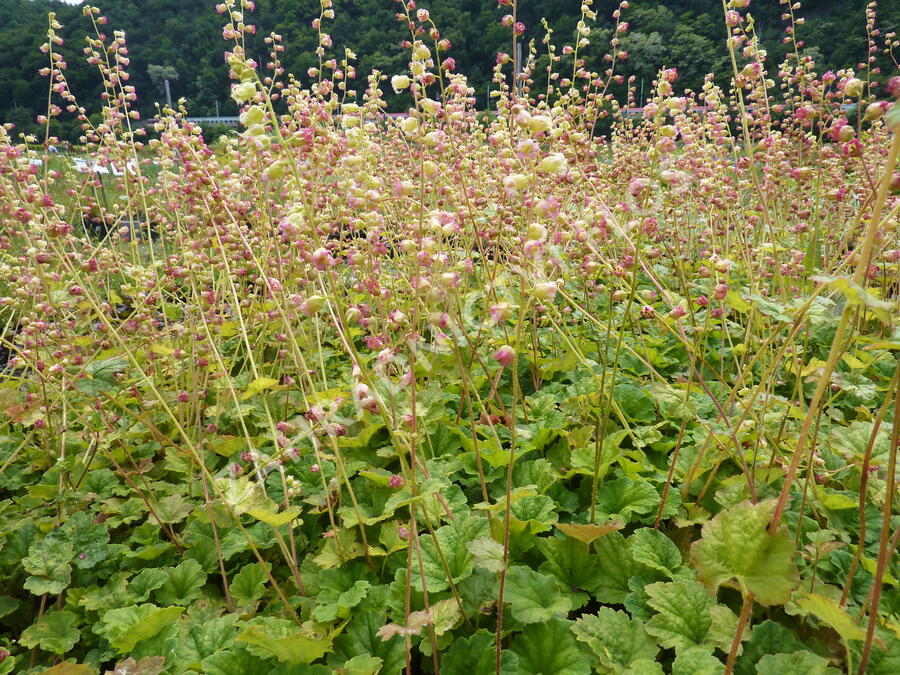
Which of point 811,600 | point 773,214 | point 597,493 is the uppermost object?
point 773,214

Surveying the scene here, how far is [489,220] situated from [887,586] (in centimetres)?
178

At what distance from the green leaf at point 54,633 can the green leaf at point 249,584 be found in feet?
1.41

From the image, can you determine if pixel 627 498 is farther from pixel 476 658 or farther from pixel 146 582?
pixel 146 582

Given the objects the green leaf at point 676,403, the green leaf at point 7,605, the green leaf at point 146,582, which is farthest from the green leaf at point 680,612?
the green leaf at point 7,605

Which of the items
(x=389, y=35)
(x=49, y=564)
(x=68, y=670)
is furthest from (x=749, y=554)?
(x=389, y=35)

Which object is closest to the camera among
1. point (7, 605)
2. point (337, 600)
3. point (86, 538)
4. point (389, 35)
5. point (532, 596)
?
point (532, 596)

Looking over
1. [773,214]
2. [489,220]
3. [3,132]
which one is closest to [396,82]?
[489,220]

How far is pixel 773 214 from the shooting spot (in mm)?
3713

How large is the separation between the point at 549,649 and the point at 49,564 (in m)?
1.51

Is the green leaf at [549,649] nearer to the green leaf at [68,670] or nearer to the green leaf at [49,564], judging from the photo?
the green leaf at [68,670]

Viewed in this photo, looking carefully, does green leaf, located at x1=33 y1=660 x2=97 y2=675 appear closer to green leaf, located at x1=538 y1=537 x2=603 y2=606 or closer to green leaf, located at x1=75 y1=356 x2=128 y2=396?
green leaf, located at x1=75 y1=356 x2=128 y2=396

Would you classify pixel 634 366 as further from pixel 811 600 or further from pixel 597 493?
pixel 811 600

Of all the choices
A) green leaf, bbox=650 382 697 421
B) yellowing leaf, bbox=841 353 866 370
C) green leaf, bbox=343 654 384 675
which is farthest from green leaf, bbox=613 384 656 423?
green leaf, bbox=343 654 384 675

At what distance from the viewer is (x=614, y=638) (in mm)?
1286
